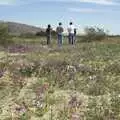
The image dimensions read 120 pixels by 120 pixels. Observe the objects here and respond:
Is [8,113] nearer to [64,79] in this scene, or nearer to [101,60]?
[64,79]

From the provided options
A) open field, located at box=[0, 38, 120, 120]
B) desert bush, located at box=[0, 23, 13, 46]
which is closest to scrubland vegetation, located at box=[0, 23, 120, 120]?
open field, located at box=[0, 38, 120, 120]

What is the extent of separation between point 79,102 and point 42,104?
0.94 m

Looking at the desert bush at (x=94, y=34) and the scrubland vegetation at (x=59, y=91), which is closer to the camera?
the scrubland vegetation at (x=59, y=91)

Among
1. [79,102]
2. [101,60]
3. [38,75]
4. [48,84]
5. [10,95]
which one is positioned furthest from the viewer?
[101,60]

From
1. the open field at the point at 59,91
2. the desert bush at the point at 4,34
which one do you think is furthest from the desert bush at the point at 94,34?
the open field at the point at 59,91

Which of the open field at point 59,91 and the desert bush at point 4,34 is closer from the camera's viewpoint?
the open field at point 59,91

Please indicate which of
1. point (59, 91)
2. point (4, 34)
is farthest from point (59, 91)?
point (4, 34)

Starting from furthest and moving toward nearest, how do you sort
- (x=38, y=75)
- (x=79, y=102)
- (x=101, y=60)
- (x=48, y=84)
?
1. (x=101, y=60)
2. (x=38, y=75)
3. (x=48, y=84)
4. (x=79, y=102)

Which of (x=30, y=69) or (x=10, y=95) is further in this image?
(x=30, y=69)

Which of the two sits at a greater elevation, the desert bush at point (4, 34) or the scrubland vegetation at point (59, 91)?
the scrubland vegetation at point (59, 91)

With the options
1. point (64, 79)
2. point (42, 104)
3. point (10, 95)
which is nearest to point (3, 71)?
point (64, 79)

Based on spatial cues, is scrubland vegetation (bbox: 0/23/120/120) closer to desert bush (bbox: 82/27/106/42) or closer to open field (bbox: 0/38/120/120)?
open field (bbox: 0/38/120/120)

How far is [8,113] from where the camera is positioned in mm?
12664

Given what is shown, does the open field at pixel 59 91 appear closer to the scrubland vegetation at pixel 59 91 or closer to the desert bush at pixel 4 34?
the scrubland vegetation at pixel 59 91
